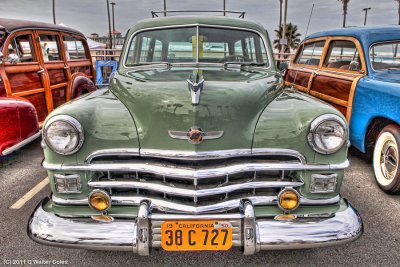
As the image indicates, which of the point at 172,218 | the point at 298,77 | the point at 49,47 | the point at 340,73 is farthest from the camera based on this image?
the point at 298,77

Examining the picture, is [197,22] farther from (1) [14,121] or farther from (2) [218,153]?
(1) [14,121]

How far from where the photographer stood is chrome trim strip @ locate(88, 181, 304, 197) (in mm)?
1950

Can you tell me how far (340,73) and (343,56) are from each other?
0.35 meters

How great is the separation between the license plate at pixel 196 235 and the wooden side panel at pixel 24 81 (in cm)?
334

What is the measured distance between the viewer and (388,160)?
3.57m

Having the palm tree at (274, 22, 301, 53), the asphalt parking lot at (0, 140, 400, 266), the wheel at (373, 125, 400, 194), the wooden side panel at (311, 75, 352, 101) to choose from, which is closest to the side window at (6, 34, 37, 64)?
the asphalt parking lot at (0, 140, 400, 266)

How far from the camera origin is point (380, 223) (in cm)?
287

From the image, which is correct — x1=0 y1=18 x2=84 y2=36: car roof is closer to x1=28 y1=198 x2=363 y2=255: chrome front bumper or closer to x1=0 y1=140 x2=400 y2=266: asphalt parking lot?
x1=0 y1=140 x2=400 y2=266: asphalt parking lot

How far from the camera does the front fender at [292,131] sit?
2.05m

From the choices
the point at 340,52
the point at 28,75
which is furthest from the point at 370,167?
the point at 28,75

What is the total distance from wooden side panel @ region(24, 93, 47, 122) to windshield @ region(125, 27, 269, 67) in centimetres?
209

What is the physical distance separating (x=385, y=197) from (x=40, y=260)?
3173mm

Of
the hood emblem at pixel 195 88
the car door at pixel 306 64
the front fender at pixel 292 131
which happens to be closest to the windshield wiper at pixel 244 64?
the hood emblem at pixel 195 88

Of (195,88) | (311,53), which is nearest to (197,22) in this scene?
(195,88)
